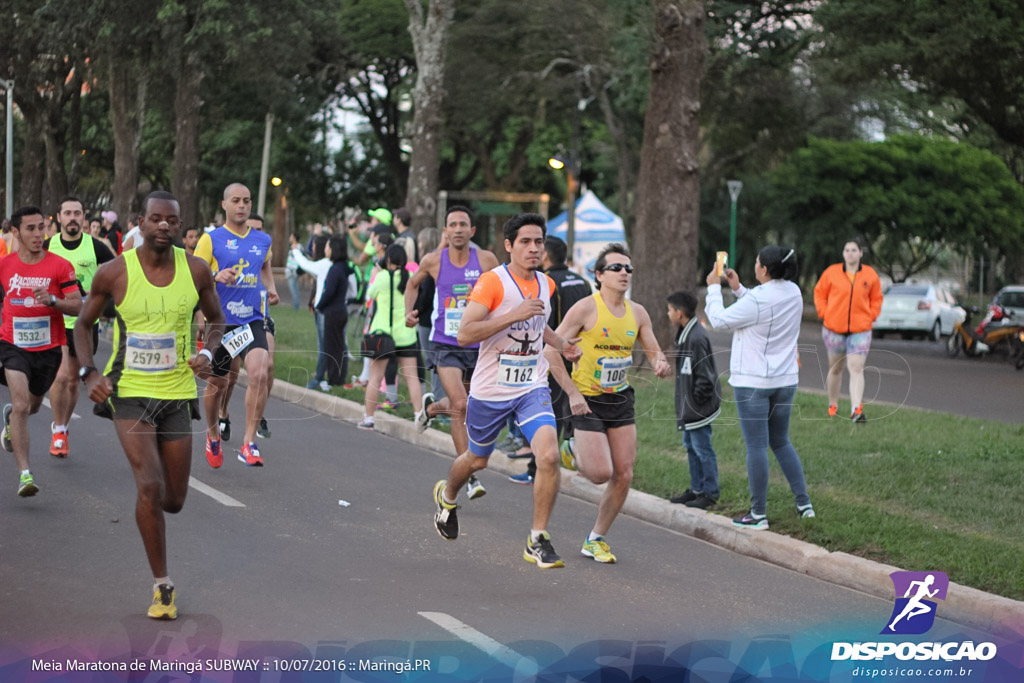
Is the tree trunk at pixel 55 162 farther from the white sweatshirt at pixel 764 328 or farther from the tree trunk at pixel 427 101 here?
the white sweatshirt at pixel 764 328

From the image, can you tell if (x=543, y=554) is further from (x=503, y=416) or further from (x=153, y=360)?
(x=153, y=360)

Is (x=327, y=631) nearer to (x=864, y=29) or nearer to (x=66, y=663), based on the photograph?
(x=66, y=663)

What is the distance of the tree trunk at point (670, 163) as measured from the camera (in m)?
16.7

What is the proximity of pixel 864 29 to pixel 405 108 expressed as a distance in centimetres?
2871

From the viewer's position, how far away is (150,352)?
6.18 m

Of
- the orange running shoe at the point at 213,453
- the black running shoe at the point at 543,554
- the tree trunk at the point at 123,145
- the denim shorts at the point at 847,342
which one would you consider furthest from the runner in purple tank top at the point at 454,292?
the tree trunk at the point at 123,145

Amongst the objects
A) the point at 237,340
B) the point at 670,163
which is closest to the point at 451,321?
the point at 237,340

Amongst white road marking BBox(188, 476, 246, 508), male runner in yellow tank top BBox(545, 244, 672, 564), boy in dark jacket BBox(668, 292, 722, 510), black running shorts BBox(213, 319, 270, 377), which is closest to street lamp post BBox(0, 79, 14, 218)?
black running shorts BBox(213, 319, 270, 377)

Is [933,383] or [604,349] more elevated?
[604,349]

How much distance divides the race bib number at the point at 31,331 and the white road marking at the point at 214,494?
146cm

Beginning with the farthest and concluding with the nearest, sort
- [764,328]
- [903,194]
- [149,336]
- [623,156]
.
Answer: [903,194] < [623,156] < [764,328] < [149,336]

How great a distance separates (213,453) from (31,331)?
1713mm

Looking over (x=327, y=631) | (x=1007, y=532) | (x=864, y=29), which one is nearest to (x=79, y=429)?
(x=327, y=631)

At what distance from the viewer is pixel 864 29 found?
26094 mm
